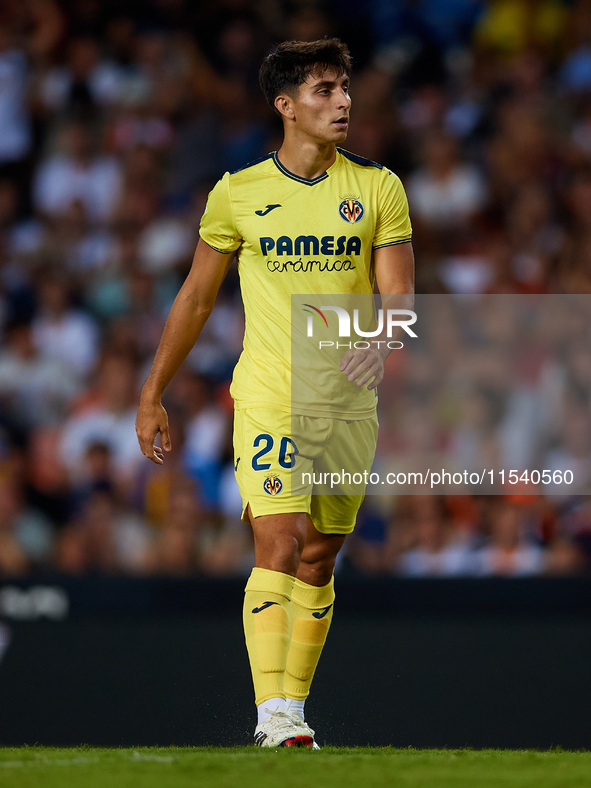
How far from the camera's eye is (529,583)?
6152mm

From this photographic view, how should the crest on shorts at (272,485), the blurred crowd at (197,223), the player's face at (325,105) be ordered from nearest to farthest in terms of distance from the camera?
the crest on shorts at (272,485), the player's face at (325,105), the blurred crowd at (197,223)

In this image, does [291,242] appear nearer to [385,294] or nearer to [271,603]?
[385,294]

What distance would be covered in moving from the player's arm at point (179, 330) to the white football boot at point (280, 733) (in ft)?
3.67

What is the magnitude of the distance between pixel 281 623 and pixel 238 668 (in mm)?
1857

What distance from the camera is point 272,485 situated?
417 centimetres

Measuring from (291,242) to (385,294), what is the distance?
42cm

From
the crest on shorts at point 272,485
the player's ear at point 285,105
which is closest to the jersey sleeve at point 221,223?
the player's ear at point 285,105

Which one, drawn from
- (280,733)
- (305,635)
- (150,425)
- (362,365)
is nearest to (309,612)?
(305,635)

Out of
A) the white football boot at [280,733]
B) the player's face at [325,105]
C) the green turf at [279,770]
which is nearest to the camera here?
the green turf at [279,770]

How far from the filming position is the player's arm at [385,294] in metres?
4.03

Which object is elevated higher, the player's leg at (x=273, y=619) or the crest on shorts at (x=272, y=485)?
the crest on shorts at (x=272, y=485)

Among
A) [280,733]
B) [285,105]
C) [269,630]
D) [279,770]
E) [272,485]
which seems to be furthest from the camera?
[285,105]

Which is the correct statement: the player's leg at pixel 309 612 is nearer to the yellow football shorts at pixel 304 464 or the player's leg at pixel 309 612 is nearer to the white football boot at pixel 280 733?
the yellow football shorts at pixel 304 464

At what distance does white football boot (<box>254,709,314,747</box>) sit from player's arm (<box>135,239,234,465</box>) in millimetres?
1119
